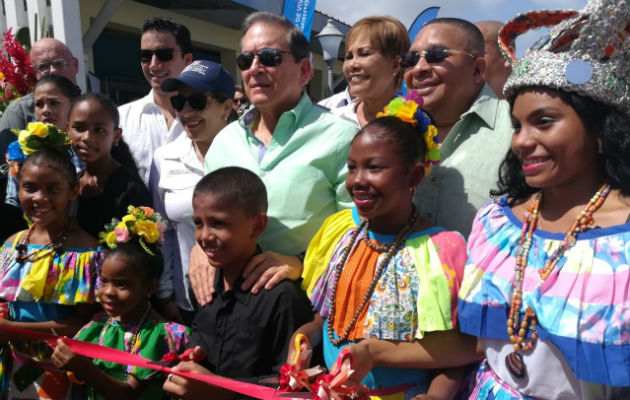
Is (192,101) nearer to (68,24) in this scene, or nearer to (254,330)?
(254,330)

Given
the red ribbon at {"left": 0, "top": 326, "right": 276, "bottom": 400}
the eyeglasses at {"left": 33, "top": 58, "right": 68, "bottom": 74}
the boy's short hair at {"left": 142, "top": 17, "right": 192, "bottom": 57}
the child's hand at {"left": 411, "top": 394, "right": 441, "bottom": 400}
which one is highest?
the boy's short hair at {"left": 142, "top": 17, "right": 192, "bottom": 57}

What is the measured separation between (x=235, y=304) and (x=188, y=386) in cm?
44

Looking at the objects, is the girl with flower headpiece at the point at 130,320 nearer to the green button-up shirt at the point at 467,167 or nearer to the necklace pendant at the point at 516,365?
the green button-up shirt at the point at 467,167

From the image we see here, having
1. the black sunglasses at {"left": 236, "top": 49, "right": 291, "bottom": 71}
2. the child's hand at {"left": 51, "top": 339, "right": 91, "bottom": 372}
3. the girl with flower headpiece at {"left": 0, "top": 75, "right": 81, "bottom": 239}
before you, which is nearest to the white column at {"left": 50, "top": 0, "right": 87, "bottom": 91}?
the girl with flower headpiece at {"left": 0, "top": 75, "right": 81, "bottom": 239}

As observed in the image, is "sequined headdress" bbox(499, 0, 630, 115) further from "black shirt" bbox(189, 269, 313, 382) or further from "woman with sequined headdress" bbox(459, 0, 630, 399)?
"black shirt" bbox(189, 269, 313, 382)

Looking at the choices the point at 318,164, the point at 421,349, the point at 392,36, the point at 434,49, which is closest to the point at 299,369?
the point at 421,349

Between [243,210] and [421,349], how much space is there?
1088 mm

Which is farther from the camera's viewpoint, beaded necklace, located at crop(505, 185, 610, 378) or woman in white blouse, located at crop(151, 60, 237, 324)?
woman in white blouse, located at crop(151, 60, 237, 324)

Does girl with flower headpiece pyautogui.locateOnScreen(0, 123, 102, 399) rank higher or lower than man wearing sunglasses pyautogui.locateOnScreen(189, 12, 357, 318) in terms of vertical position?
lower

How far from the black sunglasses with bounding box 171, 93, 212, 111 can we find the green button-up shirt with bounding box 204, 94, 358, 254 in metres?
0.75

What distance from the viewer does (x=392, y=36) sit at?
3.75 metres

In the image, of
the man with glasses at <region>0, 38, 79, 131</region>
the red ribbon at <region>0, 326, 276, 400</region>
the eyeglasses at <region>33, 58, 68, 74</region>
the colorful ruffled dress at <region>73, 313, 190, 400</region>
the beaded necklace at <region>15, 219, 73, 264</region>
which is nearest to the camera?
the red ribbon at <region>0, 326, 276, 400</region>

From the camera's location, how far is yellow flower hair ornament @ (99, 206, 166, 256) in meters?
2.96

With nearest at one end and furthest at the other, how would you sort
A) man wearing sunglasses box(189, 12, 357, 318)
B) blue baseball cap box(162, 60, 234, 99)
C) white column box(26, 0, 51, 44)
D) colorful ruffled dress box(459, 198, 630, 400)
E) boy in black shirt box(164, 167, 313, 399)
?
colorful ruffled dress box(459, 198, 630, 400), boy in black shirt box(164, 167, 313, 399), man wearing sunglasses box(189, 12, 357, 318), blue baseball cap box(162, 60, 234, 99), white column box(26, 0, 51, 44)
